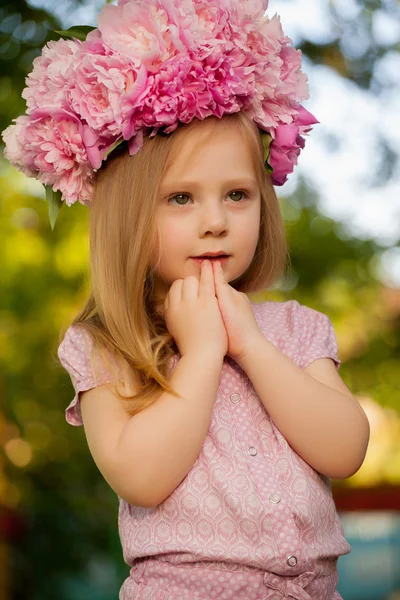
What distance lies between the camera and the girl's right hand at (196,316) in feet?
7.39

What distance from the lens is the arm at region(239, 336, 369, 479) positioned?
2.21 m

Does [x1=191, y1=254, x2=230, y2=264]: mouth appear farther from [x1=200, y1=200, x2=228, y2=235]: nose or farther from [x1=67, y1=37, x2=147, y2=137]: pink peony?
[x1=67, y1=37, x2=147, y2=137]: pink peony

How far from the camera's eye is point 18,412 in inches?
317

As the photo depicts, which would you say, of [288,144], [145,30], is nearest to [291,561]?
[288,144]

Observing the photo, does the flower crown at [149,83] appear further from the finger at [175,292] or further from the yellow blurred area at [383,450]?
the yellow blurred area at [383,450]

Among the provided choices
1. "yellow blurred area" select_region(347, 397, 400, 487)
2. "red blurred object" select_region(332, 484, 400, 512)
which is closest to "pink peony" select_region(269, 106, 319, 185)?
"red blurred object" select_region(332, 484, 400, 512)

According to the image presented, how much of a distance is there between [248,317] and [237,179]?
364mm

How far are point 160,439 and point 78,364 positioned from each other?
0.38 m

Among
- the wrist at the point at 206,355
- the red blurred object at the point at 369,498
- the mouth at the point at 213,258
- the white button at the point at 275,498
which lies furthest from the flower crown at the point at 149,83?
the red blurred object at the point at 369,498

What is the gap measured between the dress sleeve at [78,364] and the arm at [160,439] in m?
0.14

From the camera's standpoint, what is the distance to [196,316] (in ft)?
7.52

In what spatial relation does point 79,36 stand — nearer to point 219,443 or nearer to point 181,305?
point 181,305

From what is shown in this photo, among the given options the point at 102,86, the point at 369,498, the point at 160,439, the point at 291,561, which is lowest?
the point at 369,498

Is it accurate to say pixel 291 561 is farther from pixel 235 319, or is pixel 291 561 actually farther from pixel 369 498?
pixel 369 498
